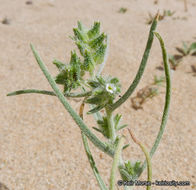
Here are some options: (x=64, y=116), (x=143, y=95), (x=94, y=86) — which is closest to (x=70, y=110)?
(x=94, y=86)

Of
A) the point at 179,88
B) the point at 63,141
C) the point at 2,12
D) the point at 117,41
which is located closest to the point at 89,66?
the point at 63,141

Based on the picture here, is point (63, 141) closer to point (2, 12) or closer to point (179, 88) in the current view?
point (179, 88)

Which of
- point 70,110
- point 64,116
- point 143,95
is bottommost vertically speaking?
point 64,116

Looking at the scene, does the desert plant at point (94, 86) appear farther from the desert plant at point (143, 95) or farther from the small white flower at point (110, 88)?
the desert plant at point (143, 95)

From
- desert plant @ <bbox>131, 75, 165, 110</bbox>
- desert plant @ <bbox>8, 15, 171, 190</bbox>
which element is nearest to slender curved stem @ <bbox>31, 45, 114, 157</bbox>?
desert plant @ <bbox>8, 15, 171, 190</bbox>

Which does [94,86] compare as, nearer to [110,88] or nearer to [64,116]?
[110,88]

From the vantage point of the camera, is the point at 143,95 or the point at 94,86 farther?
the point at 143,95

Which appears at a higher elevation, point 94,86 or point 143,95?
point 94,86

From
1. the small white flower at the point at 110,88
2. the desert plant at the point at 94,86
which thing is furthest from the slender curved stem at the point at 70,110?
the small white flower at the point at 110,88

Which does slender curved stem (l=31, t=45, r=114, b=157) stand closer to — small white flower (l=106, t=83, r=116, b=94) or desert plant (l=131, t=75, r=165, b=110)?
small white flower (l=106, t=83, r=116, b=94)
